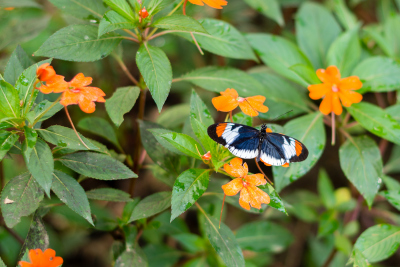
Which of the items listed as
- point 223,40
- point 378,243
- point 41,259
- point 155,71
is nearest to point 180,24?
point 155,71

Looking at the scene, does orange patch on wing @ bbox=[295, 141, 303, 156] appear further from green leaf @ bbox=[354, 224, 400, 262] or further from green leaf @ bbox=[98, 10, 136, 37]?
green leaf @ bbox=[98, 10, 136, 37]

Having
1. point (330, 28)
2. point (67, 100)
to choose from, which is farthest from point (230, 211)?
point (67, 100)

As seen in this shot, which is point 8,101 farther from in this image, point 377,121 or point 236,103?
point 377,121

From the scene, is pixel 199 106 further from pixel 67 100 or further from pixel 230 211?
pixel 230 211

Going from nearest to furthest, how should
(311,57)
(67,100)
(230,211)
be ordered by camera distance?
(67,100) → (311,57) → (230,211)

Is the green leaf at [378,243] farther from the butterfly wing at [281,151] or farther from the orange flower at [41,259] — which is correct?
the orange flower at [41,259]

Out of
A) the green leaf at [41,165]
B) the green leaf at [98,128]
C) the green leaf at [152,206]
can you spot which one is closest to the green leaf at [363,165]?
the green leaf at [152,206]
